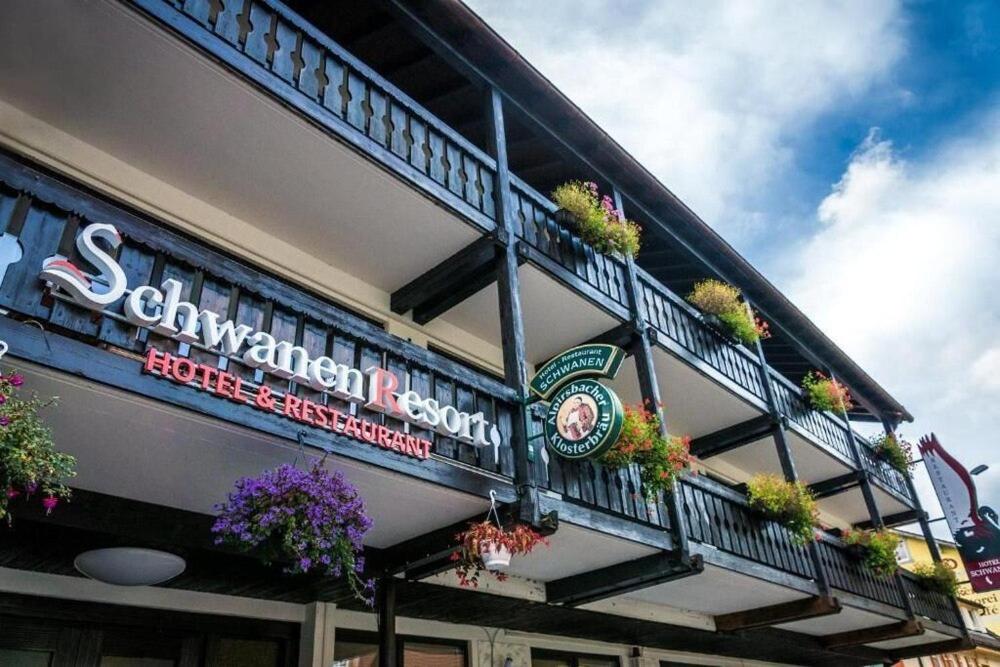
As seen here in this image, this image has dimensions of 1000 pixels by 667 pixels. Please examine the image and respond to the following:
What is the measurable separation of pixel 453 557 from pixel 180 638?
10.2 ft

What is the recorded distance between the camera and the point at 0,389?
414 cm

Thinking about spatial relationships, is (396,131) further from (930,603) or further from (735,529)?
(930,603)

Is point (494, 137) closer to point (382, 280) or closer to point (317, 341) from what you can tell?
point (382, 280)

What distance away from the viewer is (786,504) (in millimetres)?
12297

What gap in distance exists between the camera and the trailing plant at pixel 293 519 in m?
5.41

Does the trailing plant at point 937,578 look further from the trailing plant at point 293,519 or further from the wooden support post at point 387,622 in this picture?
the trailing plant at point 293,519

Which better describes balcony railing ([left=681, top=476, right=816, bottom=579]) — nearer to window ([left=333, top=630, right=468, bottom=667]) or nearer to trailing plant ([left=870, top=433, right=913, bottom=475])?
window ([left=333, top=630, right=468, bottom=667])

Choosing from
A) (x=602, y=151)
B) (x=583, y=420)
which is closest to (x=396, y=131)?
(x=583, y=420)

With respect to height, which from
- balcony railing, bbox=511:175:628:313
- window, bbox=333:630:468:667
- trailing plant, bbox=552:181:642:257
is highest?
trailing plant, bbox=552:181:642:257

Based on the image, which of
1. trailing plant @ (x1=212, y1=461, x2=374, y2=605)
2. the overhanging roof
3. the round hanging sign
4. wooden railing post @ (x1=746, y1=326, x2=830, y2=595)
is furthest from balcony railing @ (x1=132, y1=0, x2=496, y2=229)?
wooden railing post @ (x1=746, y1=326, x2=830, y2=595)

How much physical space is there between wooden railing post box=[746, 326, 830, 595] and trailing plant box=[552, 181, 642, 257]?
522cm

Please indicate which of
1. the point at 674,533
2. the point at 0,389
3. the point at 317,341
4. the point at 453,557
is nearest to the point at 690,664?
the point at 674,533

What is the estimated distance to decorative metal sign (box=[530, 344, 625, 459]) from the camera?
8.11 metres

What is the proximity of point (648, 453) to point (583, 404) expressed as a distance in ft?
5.15
